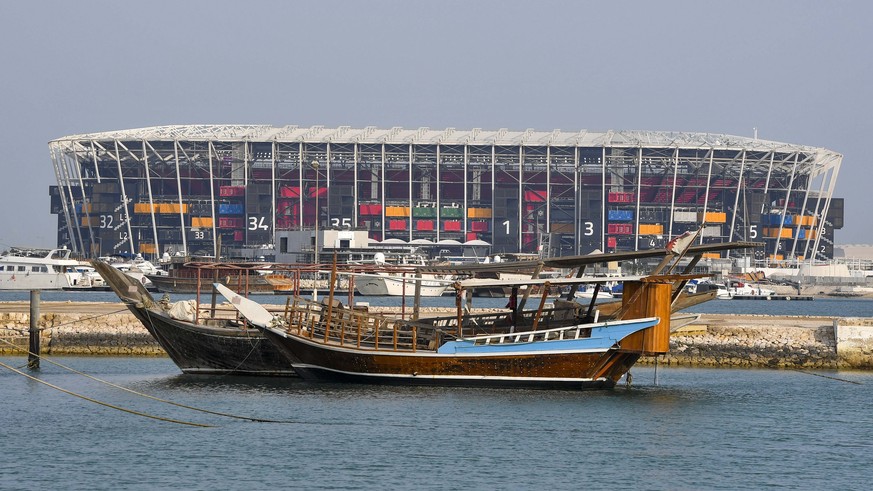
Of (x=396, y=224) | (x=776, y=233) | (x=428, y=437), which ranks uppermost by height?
(x=396, y=224)

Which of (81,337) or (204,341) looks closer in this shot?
(204,341)

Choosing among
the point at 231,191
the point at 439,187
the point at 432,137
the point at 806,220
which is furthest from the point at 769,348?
the point at 806,220

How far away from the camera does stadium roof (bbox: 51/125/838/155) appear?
177m

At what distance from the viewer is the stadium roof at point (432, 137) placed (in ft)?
579

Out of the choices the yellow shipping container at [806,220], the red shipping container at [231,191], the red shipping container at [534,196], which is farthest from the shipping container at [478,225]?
the yellow shipping container at [806,220]

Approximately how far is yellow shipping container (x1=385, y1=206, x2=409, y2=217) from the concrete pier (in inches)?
5456

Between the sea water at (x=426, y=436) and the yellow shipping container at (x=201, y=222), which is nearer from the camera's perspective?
the sea water at (x=426, y=436)

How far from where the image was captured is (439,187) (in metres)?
189

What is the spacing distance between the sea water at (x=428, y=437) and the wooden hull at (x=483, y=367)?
1.19 feet

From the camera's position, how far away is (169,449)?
2916 centimetres

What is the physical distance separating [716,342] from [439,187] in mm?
140548

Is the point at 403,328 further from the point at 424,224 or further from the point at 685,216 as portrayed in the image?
the point at 685,216

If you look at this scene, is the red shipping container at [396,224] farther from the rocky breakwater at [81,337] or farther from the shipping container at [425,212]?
the rocky breakwater at [81,337]

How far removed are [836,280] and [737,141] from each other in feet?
75.3
